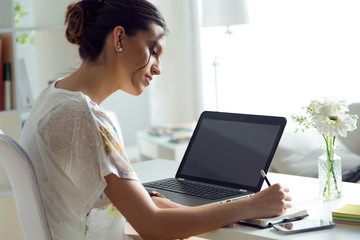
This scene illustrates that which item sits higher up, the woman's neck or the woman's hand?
the woman's neck

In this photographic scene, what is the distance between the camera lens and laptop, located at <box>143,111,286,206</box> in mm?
1650

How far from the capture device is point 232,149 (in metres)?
1.78

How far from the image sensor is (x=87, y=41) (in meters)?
1.58

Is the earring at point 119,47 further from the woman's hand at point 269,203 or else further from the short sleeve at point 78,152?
the woman's hand at point 269,203

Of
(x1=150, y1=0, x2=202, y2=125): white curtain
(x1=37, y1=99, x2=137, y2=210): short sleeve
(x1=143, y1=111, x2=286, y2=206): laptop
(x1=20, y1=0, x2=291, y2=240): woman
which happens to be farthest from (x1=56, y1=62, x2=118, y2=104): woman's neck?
(x1=150, y1=0, x2=202, y2=125): white curtain

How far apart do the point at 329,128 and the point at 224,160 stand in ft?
1.11

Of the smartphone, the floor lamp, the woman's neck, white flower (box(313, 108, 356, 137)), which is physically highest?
the floor lamp

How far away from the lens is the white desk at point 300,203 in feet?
4.33

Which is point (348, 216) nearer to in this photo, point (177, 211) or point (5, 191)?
point (177, 211)

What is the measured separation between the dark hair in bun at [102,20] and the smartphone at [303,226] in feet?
2.03

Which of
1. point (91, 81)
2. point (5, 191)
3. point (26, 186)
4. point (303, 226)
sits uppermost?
point (91, 81)

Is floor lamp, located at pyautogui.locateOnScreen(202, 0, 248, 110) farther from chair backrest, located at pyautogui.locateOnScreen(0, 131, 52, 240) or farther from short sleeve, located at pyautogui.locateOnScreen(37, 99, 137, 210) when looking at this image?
chair backrest, located at pyautogui.locateOnScreen(0, 131, 52, 240)

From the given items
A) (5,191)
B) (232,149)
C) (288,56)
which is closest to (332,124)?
(232,149)

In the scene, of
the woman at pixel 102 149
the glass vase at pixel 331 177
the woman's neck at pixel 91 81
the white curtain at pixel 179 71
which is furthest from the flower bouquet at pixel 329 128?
the white curtain at pixel 179 71
